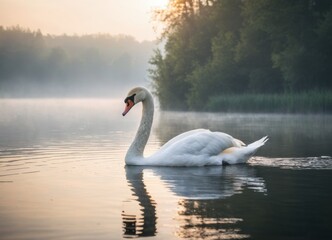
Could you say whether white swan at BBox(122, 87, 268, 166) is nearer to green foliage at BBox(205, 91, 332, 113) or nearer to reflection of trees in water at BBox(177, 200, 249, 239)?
reflection of trees in water at BBox(177, 200, 249, 239)

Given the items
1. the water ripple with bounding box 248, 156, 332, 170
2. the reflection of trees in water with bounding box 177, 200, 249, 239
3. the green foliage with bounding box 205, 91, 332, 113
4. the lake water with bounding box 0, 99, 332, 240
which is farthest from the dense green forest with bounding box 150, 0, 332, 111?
the reflection of trees in water with bounding box 177, 200, 249, 239

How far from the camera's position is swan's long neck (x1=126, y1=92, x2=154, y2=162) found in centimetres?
1299

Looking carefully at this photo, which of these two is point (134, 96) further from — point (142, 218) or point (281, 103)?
point (281, 103)

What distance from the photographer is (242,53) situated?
54.9 m

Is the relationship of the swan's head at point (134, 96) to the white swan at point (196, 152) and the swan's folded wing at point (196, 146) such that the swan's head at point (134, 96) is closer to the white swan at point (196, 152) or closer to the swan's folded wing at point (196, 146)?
the white swan at point (196, 152)

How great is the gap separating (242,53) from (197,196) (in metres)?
47.0

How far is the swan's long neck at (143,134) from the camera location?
42.6ft

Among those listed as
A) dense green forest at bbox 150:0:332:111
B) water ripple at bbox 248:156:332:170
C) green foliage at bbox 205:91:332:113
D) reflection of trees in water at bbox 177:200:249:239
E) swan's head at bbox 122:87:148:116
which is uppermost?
dense green forest at bbox 150:0:332:111

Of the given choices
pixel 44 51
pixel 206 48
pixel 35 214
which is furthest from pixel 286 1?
pixel 44 51

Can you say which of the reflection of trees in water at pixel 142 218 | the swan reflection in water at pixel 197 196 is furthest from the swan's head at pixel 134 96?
the reflection of trees in water at pixel 142 218

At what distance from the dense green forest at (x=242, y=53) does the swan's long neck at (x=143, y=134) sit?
28103 millimetres

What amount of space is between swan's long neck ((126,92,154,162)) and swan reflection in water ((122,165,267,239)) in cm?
50

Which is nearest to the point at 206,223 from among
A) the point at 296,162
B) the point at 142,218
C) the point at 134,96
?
the point at 142,218

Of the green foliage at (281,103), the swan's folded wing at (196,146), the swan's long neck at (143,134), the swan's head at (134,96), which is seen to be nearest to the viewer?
the swan's folded wing at (196,146)
